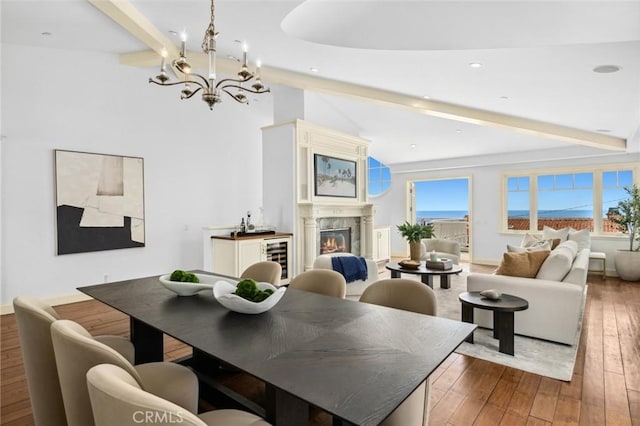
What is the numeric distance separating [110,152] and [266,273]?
3.58 metres

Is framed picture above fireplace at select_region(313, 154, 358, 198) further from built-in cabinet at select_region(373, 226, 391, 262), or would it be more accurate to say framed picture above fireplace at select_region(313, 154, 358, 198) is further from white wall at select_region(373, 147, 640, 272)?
white wall at select_region(373, 147, 640, 272)

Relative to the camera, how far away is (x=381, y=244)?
831 centimetres

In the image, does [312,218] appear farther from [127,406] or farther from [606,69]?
[127,406]

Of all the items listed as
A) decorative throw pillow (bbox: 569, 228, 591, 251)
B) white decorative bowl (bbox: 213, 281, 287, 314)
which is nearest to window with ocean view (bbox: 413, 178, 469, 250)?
decorative throw pillow (bbox: 569, 228, 591, 251)

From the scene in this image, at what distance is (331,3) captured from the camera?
2797mm

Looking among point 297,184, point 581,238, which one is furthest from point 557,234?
point 297,184

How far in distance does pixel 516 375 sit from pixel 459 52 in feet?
9.27

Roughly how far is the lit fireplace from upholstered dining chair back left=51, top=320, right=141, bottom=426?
4.91m

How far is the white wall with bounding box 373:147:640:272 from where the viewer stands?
22.3 feet

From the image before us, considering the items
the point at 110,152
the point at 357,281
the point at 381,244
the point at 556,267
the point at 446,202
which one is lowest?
the point at 357,281

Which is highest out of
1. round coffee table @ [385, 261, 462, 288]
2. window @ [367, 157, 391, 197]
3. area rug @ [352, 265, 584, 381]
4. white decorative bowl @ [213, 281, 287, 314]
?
window @ [367, 157, 391, 197]

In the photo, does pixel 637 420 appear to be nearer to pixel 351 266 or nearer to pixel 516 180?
pixel 351 266

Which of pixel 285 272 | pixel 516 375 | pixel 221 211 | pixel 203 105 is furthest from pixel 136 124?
pixel 516 375

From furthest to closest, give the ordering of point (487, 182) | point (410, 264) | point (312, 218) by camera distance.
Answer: point (487, 182), point (312, 218), point (410, 264)
